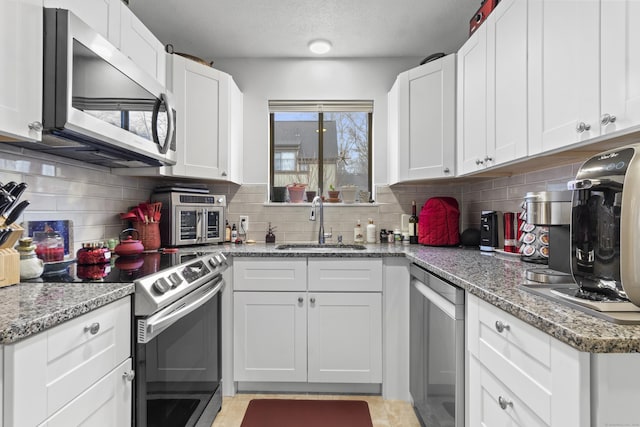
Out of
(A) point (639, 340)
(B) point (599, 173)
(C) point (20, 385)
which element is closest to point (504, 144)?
(B) point (599, 173)

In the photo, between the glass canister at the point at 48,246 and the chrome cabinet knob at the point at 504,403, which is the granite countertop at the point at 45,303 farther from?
the chrome cabinet knob at the point at 504,403

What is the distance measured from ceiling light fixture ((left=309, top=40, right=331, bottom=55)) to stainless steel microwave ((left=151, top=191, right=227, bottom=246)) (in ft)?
4.48

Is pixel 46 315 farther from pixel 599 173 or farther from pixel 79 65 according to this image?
pixel 599 173

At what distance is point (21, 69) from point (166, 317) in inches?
38.4

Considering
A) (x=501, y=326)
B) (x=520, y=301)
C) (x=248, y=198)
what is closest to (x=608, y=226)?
(x=520, y=301)

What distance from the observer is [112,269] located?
4.92 ft

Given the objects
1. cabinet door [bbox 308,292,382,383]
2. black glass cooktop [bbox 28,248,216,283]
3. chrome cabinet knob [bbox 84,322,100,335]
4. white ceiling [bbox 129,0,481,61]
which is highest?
white ceiling [bbox 129,0,481,61]

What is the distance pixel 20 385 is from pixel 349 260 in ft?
5.37

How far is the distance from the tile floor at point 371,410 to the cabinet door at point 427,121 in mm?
1486

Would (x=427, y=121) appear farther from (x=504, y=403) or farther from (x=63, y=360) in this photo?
(x=63, y=360)

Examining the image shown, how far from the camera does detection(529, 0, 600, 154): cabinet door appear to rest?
1.14 metres

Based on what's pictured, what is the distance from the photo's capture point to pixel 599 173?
90cm

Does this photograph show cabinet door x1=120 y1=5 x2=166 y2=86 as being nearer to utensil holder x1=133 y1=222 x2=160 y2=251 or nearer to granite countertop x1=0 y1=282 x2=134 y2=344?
utensil holder x1=133 y1=222 x2=160 y2=251

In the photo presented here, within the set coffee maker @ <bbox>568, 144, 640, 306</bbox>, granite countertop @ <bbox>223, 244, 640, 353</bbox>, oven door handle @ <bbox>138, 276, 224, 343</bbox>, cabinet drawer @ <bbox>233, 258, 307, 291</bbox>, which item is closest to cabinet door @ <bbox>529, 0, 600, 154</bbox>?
coffee maker @ <bbox>568, 144, 640, 306</bbox>
